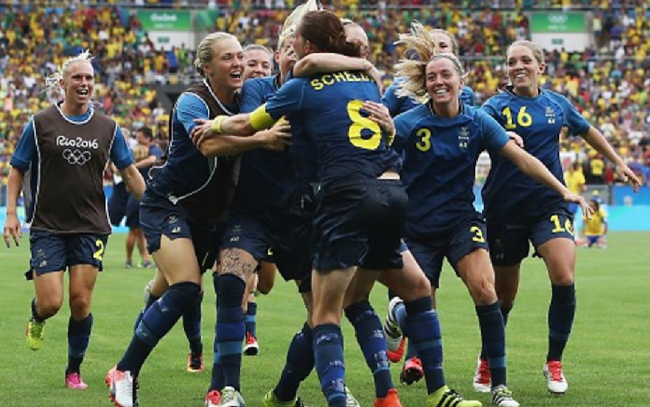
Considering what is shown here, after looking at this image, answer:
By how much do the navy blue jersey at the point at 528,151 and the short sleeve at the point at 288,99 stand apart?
2.63 meters

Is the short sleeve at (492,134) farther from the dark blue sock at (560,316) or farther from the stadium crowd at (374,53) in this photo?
the stadium crowd at (374,53)

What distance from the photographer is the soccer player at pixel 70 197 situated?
9.48 metres

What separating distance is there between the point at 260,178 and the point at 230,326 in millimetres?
935

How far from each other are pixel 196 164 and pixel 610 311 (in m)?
8.30

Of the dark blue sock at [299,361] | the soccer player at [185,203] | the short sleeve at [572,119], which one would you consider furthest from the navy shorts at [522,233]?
the soccer player at [185,203]

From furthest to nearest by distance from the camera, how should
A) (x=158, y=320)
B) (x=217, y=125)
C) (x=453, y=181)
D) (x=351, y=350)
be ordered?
(x=351, y=350)
(x=453, y=181)
(x=158, y=320)
(x=217, y=125)

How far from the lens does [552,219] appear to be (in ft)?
30.6

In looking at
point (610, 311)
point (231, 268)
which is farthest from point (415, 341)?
point (610, 311)

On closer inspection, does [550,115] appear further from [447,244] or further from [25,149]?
[25,149]

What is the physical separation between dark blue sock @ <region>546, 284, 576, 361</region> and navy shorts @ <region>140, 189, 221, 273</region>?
2.43m

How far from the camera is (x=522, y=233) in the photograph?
951 cm

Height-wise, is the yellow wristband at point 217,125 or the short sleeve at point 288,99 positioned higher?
the short sleeve at point 288,99

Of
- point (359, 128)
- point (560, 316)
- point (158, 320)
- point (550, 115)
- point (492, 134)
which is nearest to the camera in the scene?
point (359, 128)

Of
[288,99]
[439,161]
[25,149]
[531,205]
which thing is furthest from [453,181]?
[25,149]
